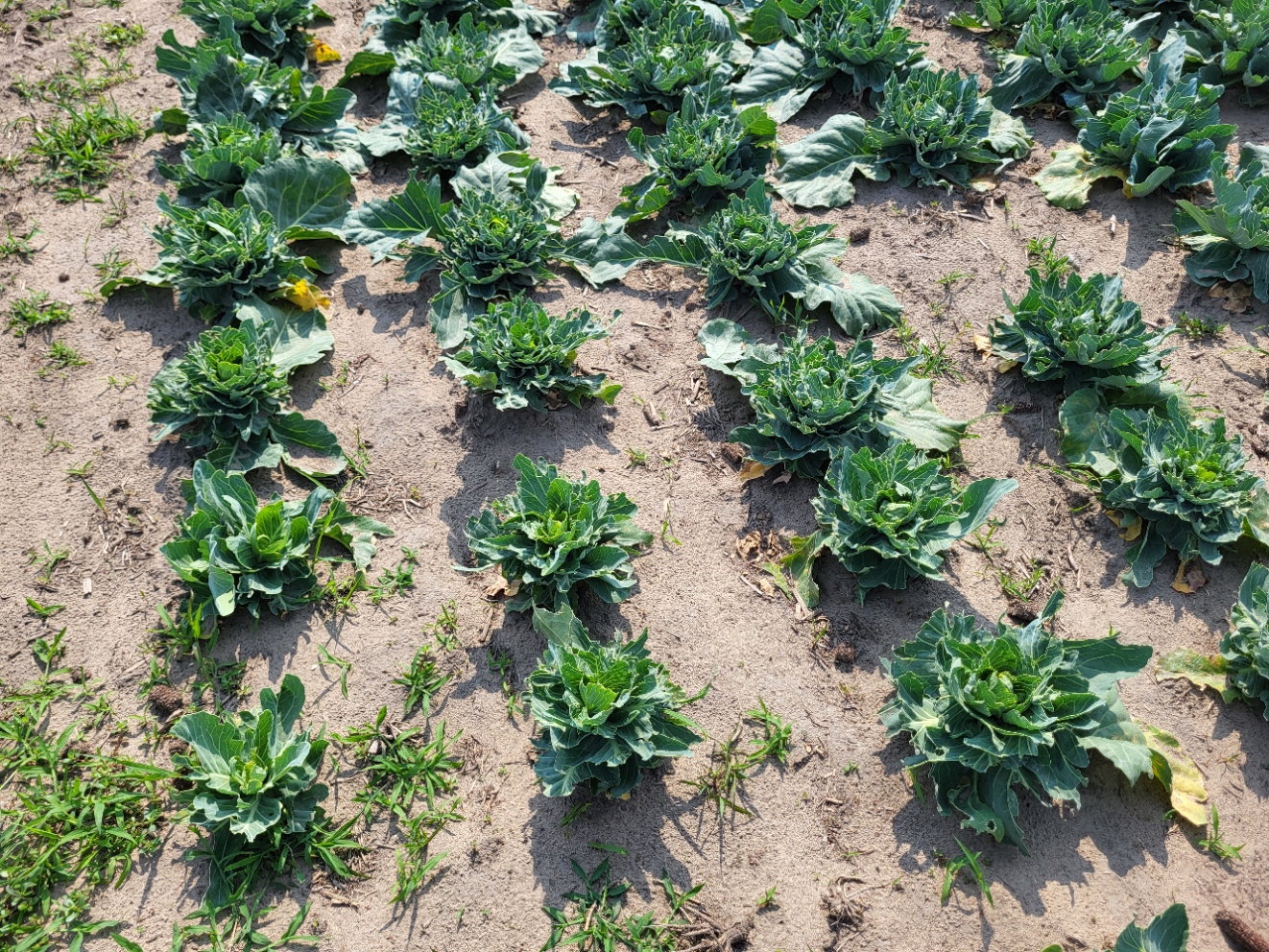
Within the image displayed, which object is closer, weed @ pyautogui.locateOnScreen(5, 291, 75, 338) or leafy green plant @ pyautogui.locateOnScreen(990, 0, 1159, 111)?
weed @ pyautogui.locateOnScreen(5, 291, 75, 338)

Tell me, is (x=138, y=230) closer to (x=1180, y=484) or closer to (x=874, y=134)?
(x=874, y=134)

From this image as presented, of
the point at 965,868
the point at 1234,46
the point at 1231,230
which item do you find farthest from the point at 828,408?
the point at 1234,46

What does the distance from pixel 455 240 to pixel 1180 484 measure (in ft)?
12.3

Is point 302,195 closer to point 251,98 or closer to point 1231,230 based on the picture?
point 251,98

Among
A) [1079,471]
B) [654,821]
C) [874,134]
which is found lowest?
[654,821]

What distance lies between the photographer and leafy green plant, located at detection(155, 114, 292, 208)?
17.6ft

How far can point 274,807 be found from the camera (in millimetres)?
3350

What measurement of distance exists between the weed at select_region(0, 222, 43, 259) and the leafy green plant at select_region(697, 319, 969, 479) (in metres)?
4.28

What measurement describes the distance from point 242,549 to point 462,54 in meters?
3.70

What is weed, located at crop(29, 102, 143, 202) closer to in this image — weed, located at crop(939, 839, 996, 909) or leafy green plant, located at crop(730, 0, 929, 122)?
leafy green plant, located at crop(730, 0, 929, 122)

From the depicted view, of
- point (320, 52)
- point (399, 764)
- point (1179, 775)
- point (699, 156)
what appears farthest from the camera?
point (320, 52)

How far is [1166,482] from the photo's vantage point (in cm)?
402

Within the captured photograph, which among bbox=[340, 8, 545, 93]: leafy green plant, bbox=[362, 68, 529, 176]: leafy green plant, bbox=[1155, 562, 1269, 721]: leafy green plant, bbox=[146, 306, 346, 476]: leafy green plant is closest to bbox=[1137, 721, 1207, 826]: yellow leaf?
bbox=[1155, 562, 1269, 721]: leafy green plant

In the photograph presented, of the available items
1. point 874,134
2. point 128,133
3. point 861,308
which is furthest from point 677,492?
point 128,133
